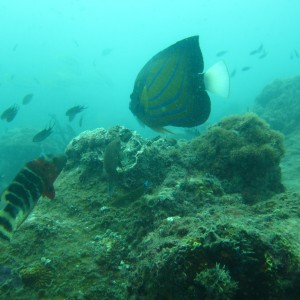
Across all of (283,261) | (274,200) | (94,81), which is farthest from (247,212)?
(94,81)

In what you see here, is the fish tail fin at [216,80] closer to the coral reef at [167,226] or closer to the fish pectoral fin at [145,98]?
the fish pectoral fin at [145,98]

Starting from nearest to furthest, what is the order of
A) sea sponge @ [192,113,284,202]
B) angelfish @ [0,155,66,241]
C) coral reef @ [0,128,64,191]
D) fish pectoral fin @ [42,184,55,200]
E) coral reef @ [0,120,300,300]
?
1. coral reef @ [0,120,300,300]
2. angelfish @ [0,155,66,241]
3. fish pectoral fin @ [42,184,55,200]
4. sea sponge @ [192,113,284,202]
5. coral reef @ [0,128,64,191]

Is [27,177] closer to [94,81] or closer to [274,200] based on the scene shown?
[274,200]

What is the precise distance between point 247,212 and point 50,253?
210cm

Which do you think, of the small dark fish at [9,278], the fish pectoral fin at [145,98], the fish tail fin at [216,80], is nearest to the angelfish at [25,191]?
the small dark fish at [9,278]

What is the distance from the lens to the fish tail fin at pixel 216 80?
218 cm

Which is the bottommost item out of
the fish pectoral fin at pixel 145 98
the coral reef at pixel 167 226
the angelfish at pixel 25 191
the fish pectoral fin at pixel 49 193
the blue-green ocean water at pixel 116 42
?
the blue-green ocean water at pixel 116 42

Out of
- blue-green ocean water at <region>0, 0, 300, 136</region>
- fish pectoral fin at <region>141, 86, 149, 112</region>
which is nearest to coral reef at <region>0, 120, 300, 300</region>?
fish pectoral fin at <region>141, 86, 149, 112</region>

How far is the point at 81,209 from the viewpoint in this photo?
12.4 ft

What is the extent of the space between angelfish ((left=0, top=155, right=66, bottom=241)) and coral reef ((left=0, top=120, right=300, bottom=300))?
2.66 ft

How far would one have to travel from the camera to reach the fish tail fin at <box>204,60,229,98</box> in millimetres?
2184

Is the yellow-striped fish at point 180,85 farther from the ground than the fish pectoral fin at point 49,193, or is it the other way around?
the yellow-striped fish at point 180,85

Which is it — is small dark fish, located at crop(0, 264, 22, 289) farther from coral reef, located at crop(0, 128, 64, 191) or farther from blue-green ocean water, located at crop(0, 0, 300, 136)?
blue-green ocean water, located at crop(0, 0, 300, 136)

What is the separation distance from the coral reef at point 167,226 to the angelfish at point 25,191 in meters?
0.81
